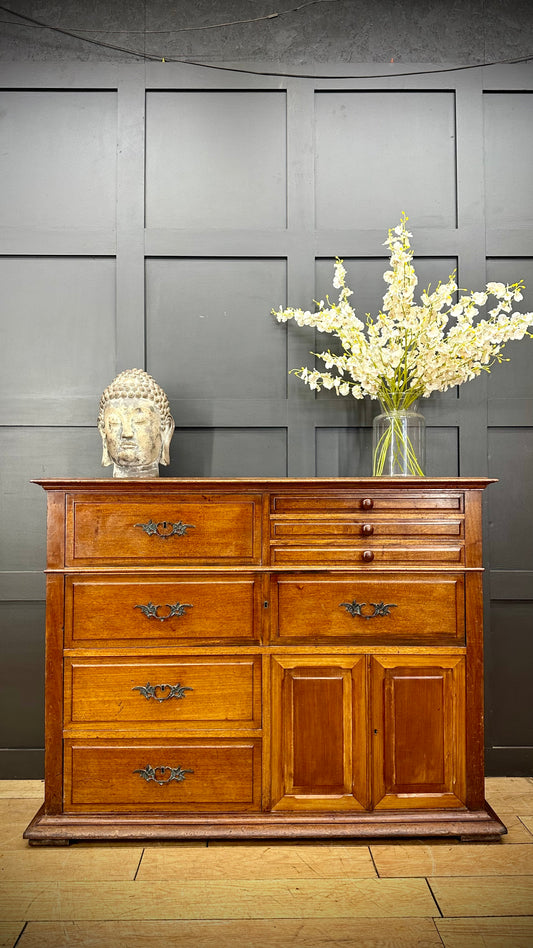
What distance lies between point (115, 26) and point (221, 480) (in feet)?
6.32

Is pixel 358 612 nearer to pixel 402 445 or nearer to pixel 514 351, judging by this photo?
pixel 402 445

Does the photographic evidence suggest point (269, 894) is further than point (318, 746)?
No

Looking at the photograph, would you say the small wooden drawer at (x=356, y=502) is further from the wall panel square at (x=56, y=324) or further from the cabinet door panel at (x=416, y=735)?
the wall panel square at (x=56, y=324)

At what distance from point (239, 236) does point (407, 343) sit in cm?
82

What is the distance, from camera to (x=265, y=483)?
1906 millimetres

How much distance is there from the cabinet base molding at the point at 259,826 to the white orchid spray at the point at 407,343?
107cm

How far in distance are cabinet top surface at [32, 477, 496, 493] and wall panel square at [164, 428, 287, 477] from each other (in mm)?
560

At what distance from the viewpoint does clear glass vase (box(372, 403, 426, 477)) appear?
7.13ft

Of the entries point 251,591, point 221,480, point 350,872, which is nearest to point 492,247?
point 221,480

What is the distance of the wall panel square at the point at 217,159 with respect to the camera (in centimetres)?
250

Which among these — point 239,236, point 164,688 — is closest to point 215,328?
point 239,236

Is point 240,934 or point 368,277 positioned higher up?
point 368,277

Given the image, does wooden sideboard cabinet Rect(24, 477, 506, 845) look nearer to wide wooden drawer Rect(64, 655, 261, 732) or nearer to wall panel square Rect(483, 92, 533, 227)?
wide wooden drawer Rect(64, 655, 261, 732)

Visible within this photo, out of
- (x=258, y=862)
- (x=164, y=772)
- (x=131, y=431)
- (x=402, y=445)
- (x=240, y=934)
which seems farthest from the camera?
(x=402, y=445)
